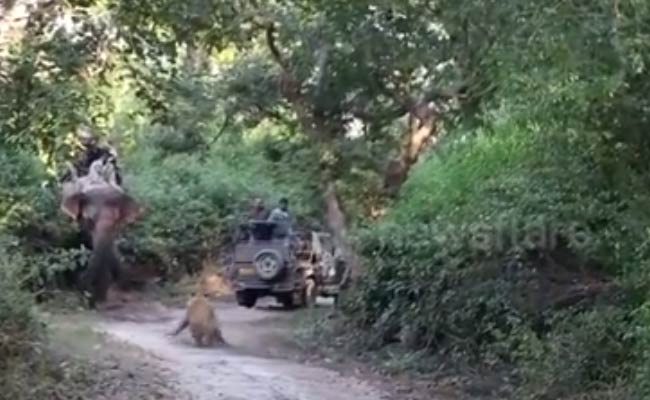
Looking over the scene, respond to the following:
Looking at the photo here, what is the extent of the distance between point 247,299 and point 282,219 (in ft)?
4.47

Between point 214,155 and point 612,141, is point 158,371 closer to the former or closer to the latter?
point 612,141

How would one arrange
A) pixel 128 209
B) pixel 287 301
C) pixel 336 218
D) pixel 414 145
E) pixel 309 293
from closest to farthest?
pixel 414 145, pixel 336 218, pixel 128 209, pixel 287 301, pixel 309 293

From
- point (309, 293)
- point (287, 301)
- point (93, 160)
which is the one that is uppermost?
point (93, 160)

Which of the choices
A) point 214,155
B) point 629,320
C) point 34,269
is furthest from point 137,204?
point 629,320

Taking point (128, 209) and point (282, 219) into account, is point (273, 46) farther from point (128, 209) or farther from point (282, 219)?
point (282, 219)

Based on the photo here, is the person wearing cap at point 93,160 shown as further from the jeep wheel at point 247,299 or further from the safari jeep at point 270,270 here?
the jeep wheel at point 247,299

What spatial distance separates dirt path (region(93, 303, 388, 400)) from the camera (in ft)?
33.7

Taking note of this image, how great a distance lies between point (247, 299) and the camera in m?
18.8

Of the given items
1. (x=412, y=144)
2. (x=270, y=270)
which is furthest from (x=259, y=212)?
(x=412, y=144)

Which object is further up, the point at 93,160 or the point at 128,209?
the point at 93,160

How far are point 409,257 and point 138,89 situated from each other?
5409 millimetres

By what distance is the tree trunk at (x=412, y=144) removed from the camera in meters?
14.4

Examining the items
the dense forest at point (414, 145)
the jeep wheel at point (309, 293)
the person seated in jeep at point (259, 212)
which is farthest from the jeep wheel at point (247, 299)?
the dense forest at point (414, 145)

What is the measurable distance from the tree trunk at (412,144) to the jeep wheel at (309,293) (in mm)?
2901
